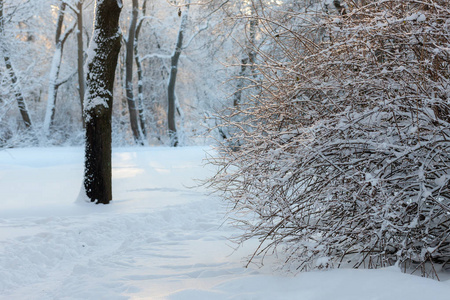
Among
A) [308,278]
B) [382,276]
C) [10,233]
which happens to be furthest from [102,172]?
[382,276]

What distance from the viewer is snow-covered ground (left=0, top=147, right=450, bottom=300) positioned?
10.1 ft

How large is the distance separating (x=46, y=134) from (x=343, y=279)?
69.6 ft

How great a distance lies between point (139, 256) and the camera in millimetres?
5359

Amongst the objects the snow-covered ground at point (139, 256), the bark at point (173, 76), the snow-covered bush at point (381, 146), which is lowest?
the snow-covered ground at point (139, 256)

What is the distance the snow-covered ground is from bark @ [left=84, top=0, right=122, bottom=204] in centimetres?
43

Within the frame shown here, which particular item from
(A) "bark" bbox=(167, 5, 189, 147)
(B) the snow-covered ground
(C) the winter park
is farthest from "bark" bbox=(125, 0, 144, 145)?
(C) the winter park

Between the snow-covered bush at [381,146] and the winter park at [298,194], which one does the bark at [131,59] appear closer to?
the winter park at [298,194]

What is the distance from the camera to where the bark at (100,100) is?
7684 mm

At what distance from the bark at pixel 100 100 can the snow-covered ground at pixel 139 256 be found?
434mm

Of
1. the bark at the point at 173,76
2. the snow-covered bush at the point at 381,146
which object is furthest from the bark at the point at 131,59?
the snow-covered bush at the point at 381,146

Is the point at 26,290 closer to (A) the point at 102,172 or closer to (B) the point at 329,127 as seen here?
(B) the point at 329,127

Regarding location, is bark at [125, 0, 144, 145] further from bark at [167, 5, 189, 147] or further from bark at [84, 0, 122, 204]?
bark at [84, 0, 122, 204]

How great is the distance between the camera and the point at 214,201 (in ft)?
30.7

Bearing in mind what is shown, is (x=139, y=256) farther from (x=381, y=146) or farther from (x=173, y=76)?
(x=173, y=76)
